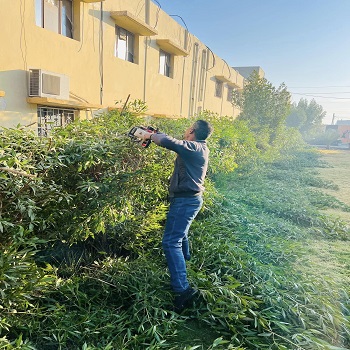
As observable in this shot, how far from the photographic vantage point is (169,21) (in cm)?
1113

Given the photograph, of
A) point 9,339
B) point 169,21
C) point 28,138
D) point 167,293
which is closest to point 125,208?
point 167,293

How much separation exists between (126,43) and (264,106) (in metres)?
10.4

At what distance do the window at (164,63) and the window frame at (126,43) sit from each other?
6.50 ft

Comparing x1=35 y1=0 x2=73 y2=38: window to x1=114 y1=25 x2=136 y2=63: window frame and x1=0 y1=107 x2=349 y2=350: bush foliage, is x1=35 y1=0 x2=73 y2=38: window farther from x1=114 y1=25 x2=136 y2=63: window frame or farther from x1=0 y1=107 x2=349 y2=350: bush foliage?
x1=0 y1=107 x2=349 y2=350: bush foliage

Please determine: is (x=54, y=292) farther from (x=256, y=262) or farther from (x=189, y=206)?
(x=256, y=262)

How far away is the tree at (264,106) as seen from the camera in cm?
1673

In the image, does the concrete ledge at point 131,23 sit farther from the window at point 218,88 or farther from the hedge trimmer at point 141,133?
the window at point 218,88

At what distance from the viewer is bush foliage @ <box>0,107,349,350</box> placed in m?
2.14

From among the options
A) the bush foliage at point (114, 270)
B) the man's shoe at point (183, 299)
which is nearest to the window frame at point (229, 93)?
the bush foliage at point (114, 270)

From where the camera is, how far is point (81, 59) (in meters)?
6.97

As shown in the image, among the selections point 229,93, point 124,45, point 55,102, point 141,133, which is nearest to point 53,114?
point 55,102

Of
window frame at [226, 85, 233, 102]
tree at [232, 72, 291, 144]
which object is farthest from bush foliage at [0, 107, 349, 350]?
window frame at [226, 85, 233, 102]

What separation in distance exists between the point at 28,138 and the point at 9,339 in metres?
1.51

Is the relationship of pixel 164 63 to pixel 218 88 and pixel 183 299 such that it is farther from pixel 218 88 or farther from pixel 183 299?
pixel 183 299
